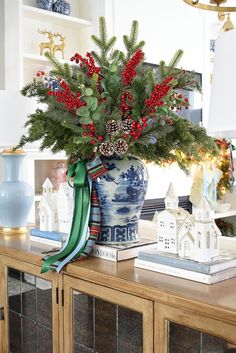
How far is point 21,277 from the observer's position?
177cm

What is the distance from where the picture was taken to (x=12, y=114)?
78.1 inches

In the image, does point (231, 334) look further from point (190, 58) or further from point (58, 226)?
point (190, 58)

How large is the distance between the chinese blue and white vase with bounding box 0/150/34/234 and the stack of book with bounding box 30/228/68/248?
22 centimetres

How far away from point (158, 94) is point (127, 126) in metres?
0.15

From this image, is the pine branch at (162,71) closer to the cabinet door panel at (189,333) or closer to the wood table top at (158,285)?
the wood table top at (158,285)

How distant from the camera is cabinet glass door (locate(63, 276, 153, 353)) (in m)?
1.30

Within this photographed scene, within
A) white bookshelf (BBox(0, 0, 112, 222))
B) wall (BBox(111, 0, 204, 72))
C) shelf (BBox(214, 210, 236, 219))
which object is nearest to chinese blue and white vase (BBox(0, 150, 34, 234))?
Answer: white bookshelf (BBox(0, 0, 112, 222))

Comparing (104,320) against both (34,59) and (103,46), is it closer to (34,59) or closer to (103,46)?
(103,46)

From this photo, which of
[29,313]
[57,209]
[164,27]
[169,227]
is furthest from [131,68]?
[164,27]

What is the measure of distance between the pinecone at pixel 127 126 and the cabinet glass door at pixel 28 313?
1.93 ft

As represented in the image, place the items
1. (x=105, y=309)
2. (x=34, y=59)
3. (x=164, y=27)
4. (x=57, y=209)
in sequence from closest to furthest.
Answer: (x=105, y=309), (x=57, y=209), (x=34, y=59), (x=164, y=27)

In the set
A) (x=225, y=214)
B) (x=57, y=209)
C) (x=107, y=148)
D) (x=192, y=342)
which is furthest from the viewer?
(x=225, y=214)

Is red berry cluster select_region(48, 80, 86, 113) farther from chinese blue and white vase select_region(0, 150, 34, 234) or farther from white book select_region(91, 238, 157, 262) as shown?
chinese blue and white vase select_region(0, 150, 34, 234)

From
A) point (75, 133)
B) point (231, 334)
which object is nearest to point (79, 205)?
point (75, 133)
